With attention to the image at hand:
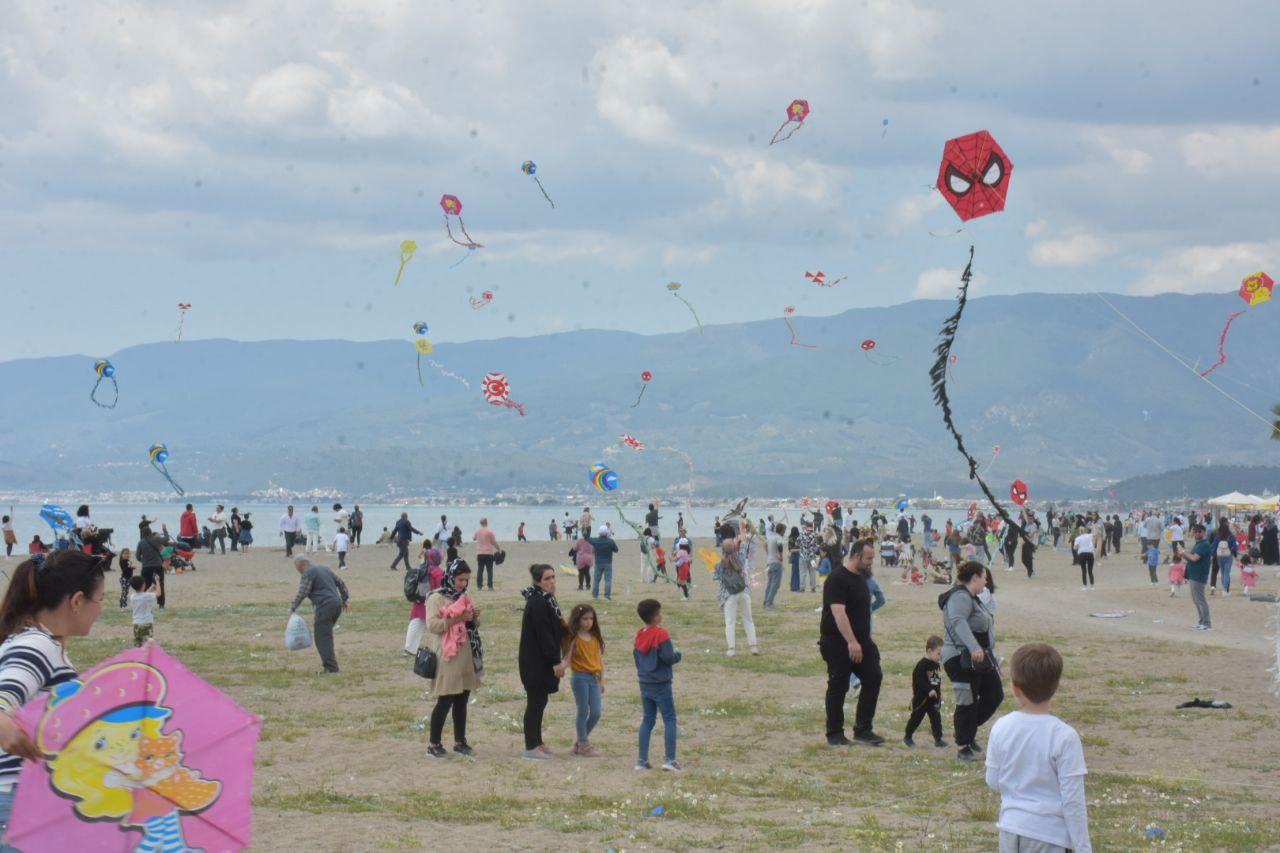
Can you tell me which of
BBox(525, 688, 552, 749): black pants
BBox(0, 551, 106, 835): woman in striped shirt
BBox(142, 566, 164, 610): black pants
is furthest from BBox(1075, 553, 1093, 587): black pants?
BBox(0, 551, 106, 835): woman in striped shirt

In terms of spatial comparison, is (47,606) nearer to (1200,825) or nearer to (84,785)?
(84,785)

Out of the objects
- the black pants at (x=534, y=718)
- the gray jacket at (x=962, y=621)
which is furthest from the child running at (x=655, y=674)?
the gray jacket at (x=962, y=621)

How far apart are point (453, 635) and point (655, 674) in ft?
5.81

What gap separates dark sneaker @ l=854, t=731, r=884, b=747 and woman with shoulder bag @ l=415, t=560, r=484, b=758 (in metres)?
3.56

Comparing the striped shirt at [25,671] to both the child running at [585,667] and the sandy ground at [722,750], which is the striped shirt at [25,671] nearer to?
the sandy ground at [722,750]

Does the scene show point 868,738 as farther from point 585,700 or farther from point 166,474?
point 166,474

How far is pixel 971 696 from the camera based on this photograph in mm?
11656

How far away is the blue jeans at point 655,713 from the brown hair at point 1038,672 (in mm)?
6055

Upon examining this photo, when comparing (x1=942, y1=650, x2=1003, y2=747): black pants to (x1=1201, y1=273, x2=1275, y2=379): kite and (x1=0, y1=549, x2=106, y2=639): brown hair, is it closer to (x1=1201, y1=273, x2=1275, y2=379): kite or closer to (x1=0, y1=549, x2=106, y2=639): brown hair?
(x1=0, y1=549, x2=106, y2=639): brown hair

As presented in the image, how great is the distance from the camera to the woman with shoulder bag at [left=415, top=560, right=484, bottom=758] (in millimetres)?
11555

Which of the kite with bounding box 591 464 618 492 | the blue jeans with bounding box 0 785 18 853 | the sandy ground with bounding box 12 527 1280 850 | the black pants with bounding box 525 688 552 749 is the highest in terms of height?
the kite with bounding box 591 464 618 492

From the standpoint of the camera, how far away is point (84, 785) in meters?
4.35

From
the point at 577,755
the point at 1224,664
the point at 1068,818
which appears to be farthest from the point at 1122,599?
the point at 1068,818

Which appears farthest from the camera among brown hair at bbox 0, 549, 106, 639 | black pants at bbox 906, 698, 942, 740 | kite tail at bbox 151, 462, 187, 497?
kite tail at bbox 151, 462, 187, 497
